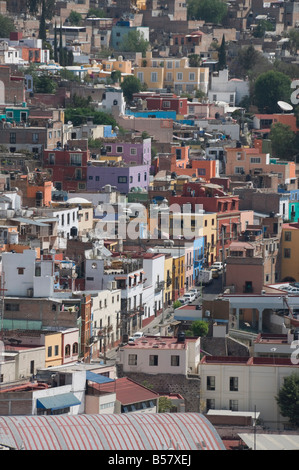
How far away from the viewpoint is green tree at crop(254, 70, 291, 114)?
292 feet

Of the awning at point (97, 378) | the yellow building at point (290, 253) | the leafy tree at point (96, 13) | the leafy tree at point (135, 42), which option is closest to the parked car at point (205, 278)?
the yellow building at point (290, 253)

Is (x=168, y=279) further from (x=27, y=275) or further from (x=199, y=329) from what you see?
(x=27, y=275)

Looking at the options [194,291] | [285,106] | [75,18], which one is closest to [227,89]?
[285,106]

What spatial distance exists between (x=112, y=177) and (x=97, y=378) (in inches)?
1011

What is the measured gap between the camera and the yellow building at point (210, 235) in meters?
61.5

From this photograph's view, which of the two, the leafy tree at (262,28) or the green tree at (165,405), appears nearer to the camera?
the green tree at (165,405)

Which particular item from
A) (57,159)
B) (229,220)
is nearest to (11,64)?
(57,159)

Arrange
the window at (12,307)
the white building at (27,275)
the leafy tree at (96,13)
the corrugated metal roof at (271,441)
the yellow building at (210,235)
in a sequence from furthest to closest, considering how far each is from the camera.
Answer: the leafy tree at (96,13) → the yellow building at (210,235) → the white building at (27,275) → the window at (12,307) → the corrugated metal roof at (271,441)

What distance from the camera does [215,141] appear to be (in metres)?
77.3

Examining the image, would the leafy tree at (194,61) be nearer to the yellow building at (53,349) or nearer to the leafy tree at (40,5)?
the leafy tree at (40,5)

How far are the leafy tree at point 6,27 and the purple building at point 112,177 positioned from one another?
95.2ft

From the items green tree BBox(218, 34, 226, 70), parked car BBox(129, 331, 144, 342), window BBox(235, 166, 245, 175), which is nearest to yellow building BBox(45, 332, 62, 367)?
parked car BBox(129, 331, 144, 342)

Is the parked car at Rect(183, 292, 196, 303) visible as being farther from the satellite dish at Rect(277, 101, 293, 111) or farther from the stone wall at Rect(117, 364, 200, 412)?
the satellite dish at Rect(277, 101, 293, 111)

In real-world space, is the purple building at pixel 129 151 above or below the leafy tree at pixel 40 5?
below
